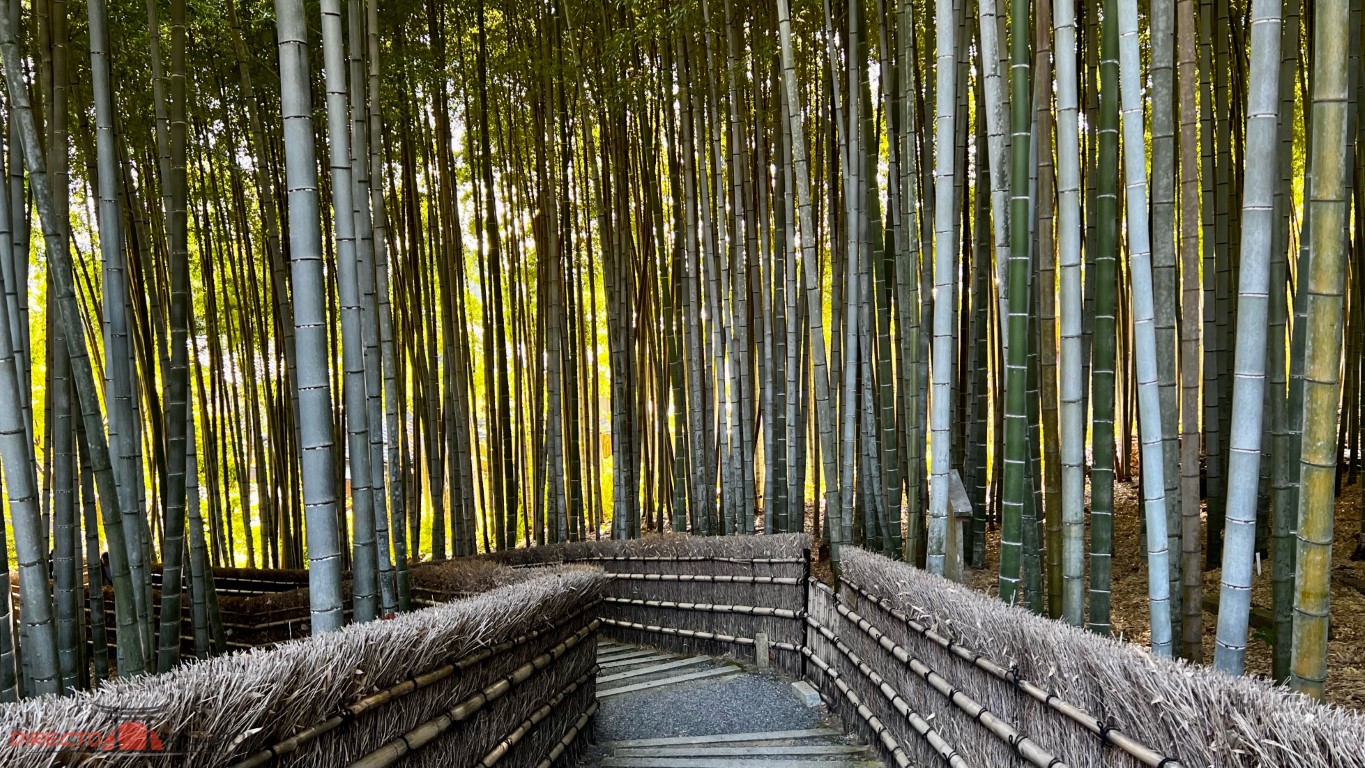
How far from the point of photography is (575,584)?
2824mm

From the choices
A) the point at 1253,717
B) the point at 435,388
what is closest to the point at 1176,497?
the point at 1253,717

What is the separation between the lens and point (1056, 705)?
1.62 metres

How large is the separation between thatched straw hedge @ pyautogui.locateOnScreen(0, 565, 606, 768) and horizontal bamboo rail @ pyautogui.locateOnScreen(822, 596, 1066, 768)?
0.90 metres

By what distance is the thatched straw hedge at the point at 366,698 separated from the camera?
3.88ft

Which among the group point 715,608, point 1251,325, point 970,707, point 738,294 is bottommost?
point 715,608

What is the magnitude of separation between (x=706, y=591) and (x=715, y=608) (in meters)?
0.09

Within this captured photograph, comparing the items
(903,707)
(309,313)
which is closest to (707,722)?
(903,707)

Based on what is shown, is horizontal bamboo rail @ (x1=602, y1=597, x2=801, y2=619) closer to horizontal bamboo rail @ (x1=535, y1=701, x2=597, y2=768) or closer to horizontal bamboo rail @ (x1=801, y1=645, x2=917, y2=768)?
horizontal bamboo rail @ (x1=801, y1=645, x2=917, y2=768)

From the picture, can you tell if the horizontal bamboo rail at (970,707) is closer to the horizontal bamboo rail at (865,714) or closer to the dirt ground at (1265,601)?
the horizontal bamboo rail at (865,714)

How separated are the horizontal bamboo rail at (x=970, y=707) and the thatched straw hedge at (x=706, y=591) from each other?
87 cm

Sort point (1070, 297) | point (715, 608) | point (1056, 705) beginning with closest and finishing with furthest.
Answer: point (1056, 705) < point (1070, 297) < point (715, 608)

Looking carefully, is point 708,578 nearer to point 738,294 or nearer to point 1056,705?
point 738,294

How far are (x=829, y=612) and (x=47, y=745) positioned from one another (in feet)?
8.39

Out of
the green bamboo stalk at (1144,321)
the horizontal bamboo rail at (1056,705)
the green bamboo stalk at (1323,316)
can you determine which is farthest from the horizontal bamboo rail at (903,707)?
the green bamboo stalk at (1323,316)
